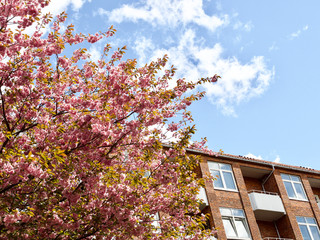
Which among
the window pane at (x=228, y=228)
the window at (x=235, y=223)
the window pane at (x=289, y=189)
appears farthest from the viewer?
the window pane at (x=289, y=189)

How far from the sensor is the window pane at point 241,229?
19219 millimetres

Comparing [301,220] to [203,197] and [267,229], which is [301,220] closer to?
[267,229]

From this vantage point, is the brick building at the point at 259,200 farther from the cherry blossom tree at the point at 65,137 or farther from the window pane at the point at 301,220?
the cherry blossom tree at the point at 65,137

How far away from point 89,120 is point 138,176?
2166mm

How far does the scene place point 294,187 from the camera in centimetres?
2356

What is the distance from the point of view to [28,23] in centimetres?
704

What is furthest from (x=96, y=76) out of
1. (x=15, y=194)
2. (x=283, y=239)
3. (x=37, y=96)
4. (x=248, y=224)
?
(x=283, y=239)

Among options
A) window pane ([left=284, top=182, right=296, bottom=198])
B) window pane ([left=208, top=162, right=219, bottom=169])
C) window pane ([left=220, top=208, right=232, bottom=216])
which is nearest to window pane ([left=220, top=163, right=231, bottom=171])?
window pane ([left=208, top=162, right=219, bottom=169])

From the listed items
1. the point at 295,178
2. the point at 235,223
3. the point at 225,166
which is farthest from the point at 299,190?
the point at 235,223

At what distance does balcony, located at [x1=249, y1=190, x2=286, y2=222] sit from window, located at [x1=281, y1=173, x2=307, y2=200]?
6.37ft

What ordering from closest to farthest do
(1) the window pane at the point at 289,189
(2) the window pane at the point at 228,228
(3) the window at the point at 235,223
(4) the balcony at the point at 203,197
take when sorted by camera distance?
(2) the window pane at the point at 228,228
(3) the window at the point at 235,223
(4) the balcony at the point at 203,197
(1) the window pane at the point at 289,189

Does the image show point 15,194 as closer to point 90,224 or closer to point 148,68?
point 90,224

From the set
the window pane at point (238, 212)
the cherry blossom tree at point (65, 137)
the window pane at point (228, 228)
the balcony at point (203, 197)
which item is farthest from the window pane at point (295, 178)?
the cherry blossom tree at point (65, 137)

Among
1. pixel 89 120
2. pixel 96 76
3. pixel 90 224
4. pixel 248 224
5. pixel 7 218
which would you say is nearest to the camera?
pixel 7 218
